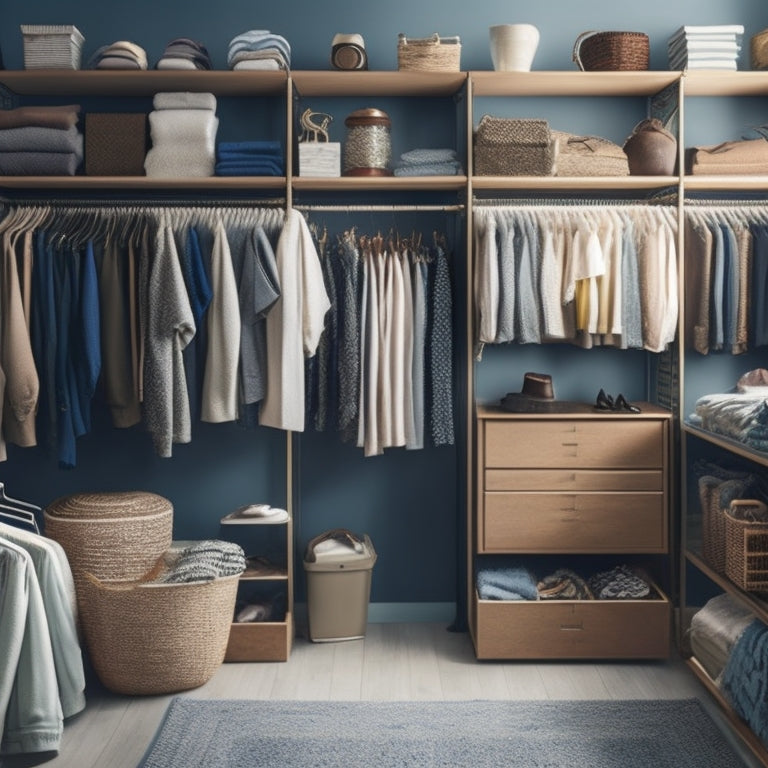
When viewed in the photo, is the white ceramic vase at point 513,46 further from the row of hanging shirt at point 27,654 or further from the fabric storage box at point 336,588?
the row of hanging shirt at point 27,654

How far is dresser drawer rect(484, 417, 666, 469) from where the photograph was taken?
390 cm

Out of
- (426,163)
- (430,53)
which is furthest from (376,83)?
(426,163)

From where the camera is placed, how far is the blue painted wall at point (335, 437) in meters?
4.30

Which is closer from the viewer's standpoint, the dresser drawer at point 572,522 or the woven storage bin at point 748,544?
the woven storage bin at point 748,544

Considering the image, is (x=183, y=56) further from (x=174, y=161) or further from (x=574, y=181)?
(x=574, y=181)

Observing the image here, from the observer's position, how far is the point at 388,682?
3.71 m

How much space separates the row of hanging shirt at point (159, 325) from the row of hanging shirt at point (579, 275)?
696mm

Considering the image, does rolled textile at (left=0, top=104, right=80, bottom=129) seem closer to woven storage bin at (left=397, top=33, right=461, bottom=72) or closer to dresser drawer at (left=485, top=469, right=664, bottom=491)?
woven storage bin at (left=397, top=33, right=461, bottom=72)

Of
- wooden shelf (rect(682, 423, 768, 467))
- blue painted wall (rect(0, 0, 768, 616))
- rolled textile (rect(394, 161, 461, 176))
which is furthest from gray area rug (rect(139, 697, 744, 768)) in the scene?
rolled textile (rect(394, 161, 461, 176))

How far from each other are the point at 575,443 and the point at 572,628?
71 cm

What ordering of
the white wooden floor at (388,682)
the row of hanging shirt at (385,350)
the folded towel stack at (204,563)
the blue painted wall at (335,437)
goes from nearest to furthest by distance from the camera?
the white wooden floor at (388,682)
the folded towel stack at (204,563)
the row of hanging shirt at (385,350)
the blue painted wall at (335,437)

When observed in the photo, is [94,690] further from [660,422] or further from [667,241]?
[667,241]

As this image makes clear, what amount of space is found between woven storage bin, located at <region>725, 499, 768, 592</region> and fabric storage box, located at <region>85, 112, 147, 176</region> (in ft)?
8.48

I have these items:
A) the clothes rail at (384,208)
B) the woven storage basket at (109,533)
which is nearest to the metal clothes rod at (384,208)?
the clothes rail at (384,208)
